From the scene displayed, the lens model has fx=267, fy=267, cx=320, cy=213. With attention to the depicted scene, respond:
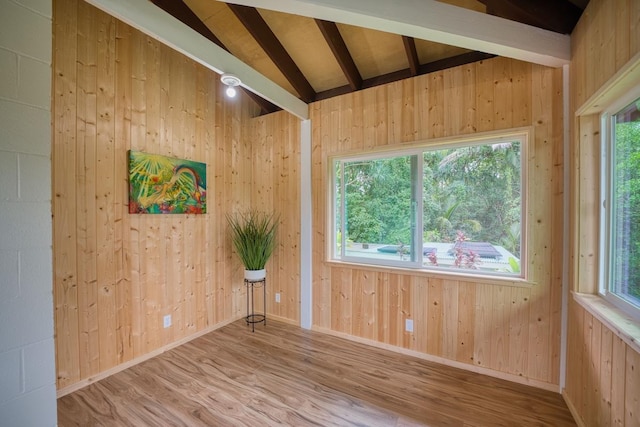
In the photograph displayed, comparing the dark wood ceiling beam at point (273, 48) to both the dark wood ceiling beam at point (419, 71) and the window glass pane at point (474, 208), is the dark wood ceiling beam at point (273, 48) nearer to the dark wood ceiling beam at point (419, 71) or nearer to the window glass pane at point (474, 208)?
the dark wood ceiling beam at point (419, 71)

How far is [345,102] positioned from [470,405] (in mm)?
2816

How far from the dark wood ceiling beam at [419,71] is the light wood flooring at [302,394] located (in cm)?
267

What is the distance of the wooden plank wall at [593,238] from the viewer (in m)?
1.25

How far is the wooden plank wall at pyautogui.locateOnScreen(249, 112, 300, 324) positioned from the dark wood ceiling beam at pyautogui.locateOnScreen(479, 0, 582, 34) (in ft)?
6.75

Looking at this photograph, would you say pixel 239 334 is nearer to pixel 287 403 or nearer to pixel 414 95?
pixel 287 403

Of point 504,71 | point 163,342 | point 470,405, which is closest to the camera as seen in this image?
point 470,405

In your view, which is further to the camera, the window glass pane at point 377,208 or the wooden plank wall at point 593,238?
the window glass pane at point 377,208

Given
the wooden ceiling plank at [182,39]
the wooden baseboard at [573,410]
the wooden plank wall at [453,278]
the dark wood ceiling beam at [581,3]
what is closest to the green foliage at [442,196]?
the wooden plank wall at [453,278]

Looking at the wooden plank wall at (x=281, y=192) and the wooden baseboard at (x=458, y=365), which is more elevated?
the wooden plank wall at (x=281, y=192)

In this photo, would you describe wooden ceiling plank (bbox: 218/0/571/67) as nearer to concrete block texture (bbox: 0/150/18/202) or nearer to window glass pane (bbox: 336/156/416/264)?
window glass pane (bbox: 336/156/416/264)

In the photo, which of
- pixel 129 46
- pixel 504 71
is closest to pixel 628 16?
pixel 504 71

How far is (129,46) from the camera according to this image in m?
2.36

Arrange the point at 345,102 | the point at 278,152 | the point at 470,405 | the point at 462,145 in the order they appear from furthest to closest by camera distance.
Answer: the point at 278,152
the point at 345,102
the point at 462,145
the point at 470,405

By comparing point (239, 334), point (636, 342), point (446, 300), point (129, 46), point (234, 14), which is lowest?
point (239, 334)
